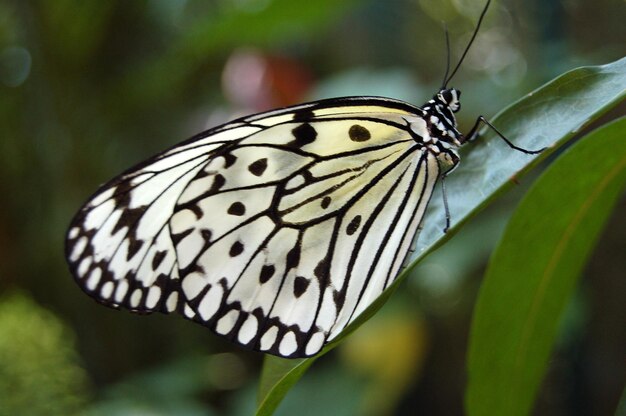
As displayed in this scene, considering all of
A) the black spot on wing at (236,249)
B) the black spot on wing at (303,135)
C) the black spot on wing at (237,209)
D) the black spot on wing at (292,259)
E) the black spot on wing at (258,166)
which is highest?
the black spot on wing at (303,135)

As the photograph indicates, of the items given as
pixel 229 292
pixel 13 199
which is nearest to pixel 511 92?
pixel 229 292

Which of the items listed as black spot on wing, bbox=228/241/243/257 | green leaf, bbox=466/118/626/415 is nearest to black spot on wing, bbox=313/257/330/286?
black spot on wing, bbox=228/241/243/257

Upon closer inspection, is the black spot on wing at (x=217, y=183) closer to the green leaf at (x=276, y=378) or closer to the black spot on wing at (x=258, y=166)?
the black spot on wing at (x=258, y=166)

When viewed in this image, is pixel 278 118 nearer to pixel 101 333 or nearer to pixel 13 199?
pixel 101 333

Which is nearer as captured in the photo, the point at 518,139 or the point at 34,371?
the point at 518,139

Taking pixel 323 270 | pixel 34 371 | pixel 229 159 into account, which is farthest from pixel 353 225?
pixel 34 371

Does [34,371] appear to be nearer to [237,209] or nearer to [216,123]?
[237,209]

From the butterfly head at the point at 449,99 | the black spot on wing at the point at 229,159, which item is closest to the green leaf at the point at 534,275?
the butterfly head at the point at 449,99

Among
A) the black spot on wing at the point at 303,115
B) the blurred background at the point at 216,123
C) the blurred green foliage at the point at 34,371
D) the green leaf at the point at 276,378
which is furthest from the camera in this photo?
the blurred background at the point at 216,123
